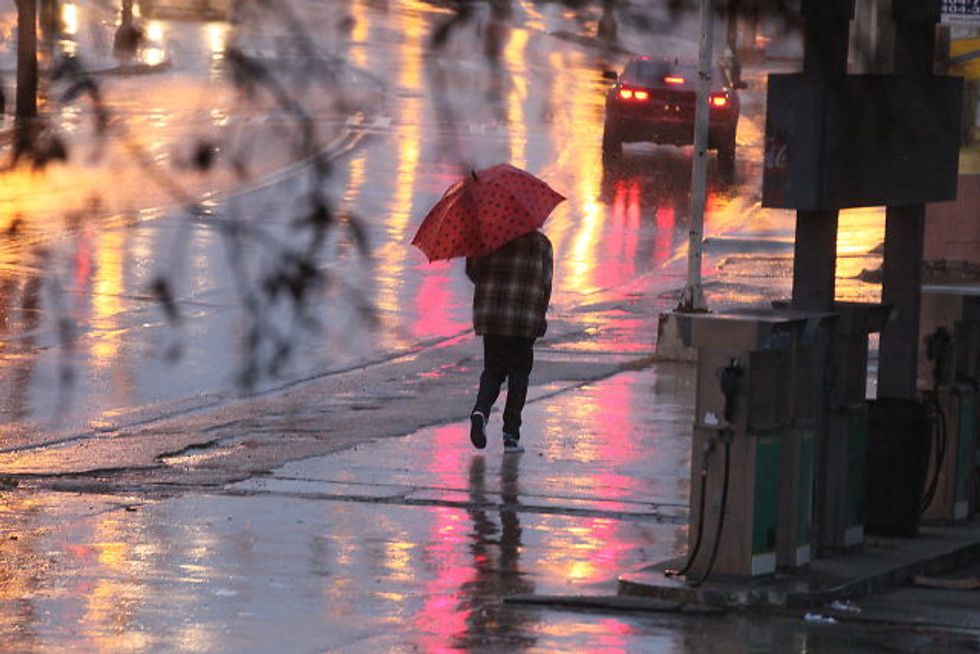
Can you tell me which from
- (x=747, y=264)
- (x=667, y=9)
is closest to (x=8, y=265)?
(x=747, y=264)

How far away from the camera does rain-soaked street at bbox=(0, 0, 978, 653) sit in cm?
394

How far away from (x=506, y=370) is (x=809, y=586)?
4643mm

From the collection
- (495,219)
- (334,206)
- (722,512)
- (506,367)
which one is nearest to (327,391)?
(506,367)

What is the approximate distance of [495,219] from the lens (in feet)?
40.5

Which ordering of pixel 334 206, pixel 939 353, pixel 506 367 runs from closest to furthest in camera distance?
1. pixel 334 206
2. pixel 939 353
3. pixel 506 367

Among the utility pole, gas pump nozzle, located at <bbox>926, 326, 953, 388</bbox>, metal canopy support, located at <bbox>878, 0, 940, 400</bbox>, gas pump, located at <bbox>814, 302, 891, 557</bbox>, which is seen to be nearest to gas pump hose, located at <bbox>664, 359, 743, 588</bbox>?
gas pump, located at <bbox>814, 302, 891, 557</bbox>

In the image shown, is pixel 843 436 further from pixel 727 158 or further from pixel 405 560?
pixel 727 158

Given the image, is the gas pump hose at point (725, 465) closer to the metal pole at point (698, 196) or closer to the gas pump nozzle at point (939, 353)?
the gas pump nozzle at point (939, 353)

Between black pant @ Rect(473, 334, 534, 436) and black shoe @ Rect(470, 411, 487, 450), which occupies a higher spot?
black pant @ Rect(473, 334, 534, 436)

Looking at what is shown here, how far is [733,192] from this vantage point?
1128 inches

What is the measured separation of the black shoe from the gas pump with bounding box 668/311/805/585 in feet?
13.5

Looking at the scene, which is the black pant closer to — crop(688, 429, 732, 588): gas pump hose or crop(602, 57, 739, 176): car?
crop(602, 57, 739, 176): car

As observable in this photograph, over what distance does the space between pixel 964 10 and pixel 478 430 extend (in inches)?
183

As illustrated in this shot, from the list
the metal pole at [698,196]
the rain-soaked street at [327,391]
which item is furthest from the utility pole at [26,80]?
the metal pole at [698,196]
